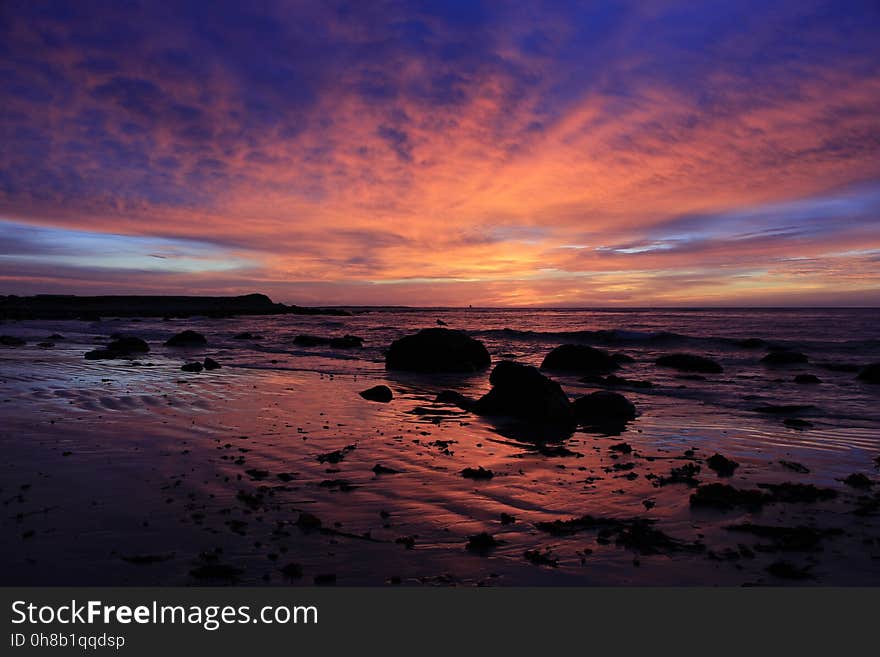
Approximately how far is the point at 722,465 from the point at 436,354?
16.7 metres

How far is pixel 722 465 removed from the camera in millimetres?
8758

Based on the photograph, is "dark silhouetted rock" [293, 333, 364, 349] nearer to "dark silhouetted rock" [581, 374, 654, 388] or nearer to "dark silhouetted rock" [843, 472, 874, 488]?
"dark silhouetted rock" [581, 374, 654, 388]

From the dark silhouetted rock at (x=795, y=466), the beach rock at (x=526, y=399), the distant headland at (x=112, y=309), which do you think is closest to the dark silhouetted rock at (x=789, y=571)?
the dark silhouetted rock at (x=795, y=466)

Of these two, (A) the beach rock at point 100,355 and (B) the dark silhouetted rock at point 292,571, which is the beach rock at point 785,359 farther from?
(A) the beach rock at point 100,355

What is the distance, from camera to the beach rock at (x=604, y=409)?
13.1 m

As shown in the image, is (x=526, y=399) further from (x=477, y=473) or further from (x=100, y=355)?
(x=100, y=355)

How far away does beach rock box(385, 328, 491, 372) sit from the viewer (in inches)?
968

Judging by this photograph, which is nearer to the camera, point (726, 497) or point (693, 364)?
point (726, 497)

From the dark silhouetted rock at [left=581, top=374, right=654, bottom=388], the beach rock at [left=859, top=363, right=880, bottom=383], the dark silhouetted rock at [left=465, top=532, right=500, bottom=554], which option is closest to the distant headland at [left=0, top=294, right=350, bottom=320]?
the dark silhouetted rock at [left=581, top=374, right=654, bottom=388]

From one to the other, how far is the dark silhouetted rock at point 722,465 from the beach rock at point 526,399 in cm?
391

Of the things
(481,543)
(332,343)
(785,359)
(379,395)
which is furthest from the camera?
(332,343)

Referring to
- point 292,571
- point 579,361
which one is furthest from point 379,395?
point 579,361

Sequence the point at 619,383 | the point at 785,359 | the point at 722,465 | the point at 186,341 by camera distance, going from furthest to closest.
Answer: the point at 186,341
the point at 785,359
the point at 619,383
the point at 722,465

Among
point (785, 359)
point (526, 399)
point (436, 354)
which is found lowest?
point (785, 359)
